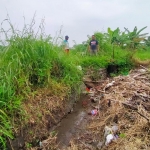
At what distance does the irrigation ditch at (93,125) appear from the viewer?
324 centimetres

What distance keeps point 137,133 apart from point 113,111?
0.95 meters

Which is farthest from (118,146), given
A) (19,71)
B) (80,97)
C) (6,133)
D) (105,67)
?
(105,67)

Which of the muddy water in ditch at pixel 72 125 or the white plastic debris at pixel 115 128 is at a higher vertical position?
the white plastic debris at pixel 115 128

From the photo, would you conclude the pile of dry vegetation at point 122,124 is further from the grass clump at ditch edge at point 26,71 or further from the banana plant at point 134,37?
the banana plant at point 134,37

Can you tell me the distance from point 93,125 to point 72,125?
457 millimetres

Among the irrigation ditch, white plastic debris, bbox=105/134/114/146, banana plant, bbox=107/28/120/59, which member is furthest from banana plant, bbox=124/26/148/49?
white plastic debris, bbox=105/134/114/146

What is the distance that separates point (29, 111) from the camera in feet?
11.4

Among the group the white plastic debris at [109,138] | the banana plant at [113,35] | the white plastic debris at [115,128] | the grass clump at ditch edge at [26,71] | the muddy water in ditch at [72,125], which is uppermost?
the banana plant at [113,35]

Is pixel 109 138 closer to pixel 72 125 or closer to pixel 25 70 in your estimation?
pixel 72 125

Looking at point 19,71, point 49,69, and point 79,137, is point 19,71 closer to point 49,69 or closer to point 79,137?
point 49,69

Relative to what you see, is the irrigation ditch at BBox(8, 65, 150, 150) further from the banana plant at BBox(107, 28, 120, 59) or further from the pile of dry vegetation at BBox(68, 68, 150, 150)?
the banana plant at BBox(107, 28, 120, 59)

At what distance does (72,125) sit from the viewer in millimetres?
4348

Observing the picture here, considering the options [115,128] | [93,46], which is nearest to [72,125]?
[115,128]

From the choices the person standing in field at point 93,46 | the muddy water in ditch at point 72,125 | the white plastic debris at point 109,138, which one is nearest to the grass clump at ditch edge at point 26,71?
the muddy water in ditch at point 72,125
